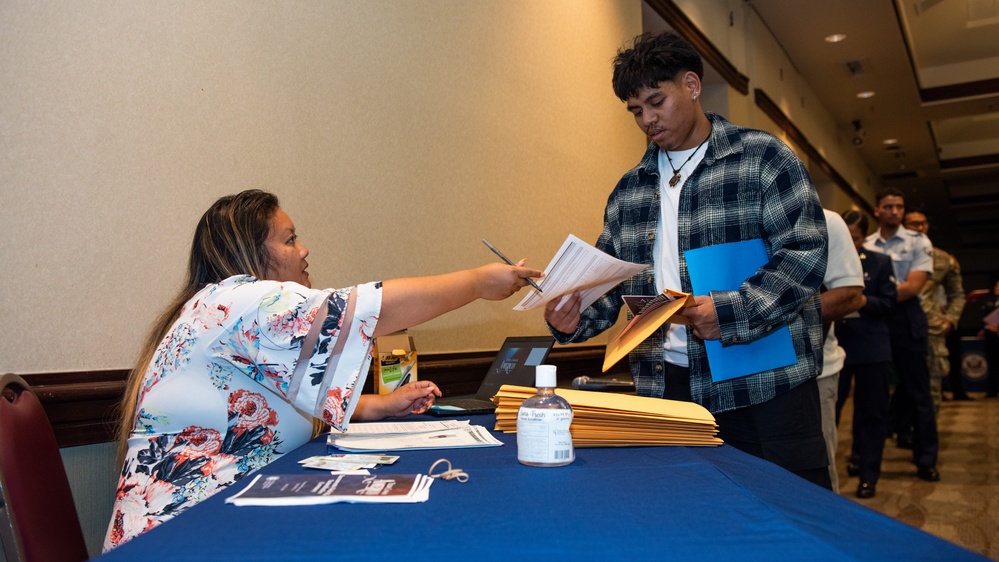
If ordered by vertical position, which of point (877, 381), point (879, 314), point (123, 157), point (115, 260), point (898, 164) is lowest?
point (877, 381)

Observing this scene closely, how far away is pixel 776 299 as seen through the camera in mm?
1631

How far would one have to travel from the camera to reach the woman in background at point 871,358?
Answer: 4.15 m

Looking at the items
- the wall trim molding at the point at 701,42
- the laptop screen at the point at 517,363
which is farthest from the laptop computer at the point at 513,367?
the wall trim molding at the point at 701,42

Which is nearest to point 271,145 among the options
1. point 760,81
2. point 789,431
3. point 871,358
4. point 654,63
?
point 654,63

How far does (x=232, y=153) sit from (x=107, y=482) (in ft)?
2.84

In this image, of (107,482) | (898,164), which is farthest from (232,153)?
(898,164)

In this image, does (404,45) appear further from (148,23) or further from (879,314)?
(879,314)

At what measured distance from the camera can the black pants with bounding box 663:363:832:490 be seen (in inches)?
66.6

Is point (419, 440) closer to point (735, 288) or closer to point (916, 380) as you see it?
point (735, 288)

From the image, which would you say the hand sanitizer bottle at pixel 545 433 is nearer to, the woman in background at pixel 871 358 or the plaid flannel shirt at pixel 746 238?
the plaid flannel shirt at pixel 746 238

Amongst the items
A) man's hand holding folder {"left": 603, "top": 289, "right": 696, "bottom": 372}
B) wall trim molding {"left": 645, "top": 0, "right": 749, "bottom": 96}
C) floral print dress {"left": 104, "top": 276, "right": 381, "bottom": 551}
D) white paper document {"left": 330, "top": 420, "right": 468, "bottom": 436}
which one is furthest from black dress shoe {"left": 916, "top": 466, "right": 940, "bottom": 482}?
floral print dress {"left": 104, "top": 276, "right": 381, "bottom": 551}

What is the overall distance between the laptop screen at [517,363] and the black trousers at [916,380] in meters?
3.38

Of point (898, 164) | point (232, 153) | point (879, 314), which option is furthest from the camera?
point (898, 164)

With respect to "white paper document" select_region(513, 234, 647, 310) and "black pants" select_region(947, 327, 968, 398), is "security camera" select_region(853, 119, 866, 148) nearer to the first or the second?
"black pants" select_region(947, 327, 968, 398)
